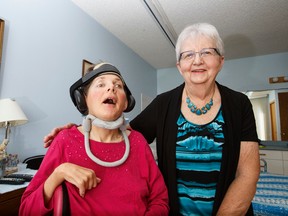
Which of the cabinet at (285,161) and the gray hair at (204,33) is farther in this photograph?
the cabinet at (285,161)

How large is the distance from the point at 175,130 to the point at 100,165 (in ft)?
1.40

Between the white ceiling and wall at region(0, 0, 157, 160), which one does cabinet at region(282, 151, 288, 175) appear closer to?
the white ceiling

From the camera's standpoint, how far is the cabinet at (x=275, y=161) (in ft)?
11.9

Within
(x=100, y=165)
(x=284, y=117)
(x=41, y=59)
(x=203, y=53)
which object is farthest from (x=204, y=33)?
(x=284, y=117)

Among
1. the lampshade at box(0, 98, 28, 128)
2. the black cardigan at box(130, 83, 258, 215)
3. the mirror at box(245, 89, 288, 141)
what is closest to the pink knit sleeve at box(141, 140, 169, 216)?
the black cardigan at box(130, 83, 258, 215)

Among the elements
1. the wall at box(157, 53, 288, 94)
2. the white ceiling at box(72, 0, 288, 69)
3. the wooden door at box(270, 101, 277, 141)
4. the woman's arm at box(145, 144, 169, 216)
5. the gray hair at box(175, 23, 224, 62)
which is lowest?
the woman's arm at box(145, 144, 169, 216)

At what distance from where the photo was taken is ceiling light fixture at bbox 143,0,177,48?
102 inches

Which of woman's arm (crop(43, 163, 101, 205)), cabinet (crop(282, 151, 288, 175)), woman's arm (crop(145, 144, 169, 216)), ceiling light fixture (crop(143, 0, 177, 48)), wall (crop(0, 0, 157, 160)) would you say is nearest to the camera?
woman's arm (crop(43, 163, 101, 205))

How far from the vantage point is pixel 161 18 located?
295 cm

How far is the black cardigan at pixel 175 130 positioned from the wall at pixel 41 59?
4.61ft

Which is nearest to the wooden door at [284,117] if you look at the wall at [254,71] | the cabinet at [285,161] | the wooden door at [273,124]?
the wooden door at [273,124]

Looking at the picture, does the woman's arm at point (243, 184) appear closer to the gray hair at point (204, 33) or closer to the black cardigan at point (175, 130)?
the black cardigan at point (175, 130)

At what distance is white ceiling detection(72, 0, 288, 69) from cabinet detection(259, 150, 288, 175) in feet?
7.12

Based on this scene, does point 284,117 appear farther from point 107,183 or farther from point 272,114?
point 107,183
